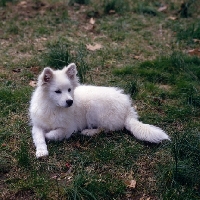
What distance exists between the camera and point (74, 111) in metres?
4.26

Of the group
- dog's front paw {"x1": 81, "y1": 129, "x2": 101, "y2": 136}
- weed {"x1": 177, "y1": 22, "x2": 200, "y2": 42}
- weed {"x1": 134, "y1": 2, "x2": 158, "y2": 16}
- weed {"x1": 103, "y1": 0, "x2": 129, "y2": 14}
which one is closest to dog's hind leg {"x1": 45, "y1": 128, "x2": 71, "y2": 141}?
dog's front paw {"x1": 81, "y1": 129, "x2": 101, "y2": 136}

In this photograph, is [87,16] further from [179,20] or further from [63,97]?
[63,97]

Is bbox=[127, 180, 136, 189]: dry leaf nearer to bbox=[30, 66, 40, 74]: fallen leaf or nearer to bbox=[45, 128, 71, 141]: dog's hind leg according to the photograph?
bbox=[45, 128, 71, 141]: dog's hind leg

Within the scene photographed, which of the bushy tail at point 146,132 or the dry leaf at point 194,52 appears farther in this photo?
the dry leaf at point 194,52

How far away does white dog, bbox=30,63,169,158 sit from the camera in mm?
3926

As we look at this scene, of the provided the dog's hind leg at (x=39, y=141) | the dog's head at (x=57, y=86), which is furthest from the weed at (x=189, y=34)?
the dog's hind leg at (x=39, y=141)

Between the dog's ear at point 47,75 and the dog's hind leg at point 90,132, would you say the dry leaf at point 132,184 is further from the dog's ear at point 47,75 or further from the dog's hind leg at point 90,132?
the dog's ear at point 47,75

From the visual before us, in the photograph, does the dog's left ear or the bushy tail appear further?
the dog's left ear

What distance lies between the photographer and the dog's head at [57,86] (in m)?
3.87

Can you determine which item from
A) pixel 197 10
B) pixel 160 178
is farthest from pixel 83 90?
pixel 197 10

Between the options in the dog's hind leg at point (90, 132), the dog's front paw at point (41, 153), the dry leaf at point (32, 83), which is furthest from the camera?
the dry leaf at point (32, 83)

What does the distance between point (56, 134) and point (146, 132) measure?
993mm

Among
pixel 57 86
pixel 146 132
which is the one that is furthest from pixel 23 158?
pixel 146 132

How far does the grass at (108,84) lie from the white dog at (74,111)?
0.40 feet
